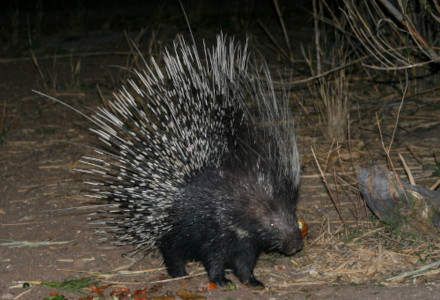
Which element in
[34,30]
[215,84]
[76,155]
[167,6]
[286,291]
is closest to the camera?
[286,291]

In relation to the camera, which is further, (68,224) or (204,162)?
(68,224)

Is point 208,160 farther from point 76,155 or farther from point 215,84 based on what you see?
point 76,155

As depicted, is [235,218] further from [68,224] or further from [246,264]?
[68,224]

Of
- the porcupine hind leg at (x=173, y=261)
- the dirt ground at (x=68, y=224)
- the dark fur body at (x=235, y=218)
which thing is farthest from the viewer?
the porcupine hind leg at (x=173, y=261)

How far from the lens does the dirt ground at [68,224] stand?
2689 mm

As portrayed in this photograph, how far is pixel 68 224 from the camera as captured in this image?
134 inches

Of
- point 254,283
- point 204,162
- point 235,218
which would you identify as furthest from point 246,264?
point 204,162

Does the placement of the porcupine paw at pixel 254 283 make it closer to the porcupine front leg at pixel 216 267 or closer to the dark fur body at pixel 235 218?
the dark fur body at pixel 235 218

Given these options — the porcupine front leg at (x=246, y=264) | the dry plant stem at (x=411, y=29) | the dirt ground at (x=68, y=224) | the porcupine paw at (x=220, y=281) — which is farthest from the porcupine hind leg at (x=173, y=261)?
the dry plant stem at (x=411, y=29)

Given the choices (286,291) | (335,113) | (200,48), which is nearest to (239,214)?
(286,291)

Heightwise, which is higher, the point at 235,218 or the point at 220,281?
the point at 235,218

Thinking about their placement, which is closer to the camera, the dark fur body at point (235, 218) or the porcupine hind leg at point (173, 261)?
the dark fur body at point (235, 218)

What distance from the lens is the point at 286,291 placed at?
8.74ft

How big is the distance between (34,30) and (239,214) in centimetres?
548
